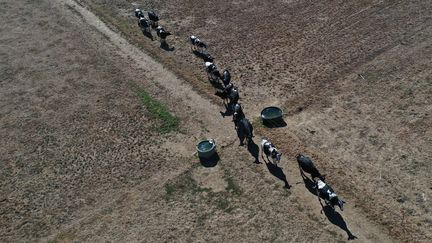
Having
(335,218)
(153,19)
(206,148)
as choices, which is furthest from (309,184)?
(153,19)

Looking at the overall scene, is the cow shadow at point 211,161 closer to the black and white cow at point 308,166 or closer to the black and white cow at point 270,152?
the black and white cow at point 270,152

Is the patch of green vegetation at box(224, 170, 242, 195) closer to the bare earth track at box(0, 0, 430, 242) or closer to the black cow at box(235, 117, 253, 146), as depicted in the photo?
the bare earth track at box(0, 0, 430, 242)

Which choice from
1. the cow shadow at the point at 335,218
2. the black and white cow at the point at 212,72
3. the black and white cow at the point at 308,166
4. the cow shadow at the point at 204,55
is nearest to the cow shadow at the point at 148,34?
the cow shadow at the point at 204,55

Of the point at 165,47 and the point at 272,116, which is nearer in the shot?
the point at 272,116

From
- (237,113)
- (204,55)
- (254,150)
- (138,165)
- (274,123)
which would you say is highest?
A: (237,113)

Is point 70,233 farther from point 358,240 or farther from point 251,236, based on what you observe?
point 358,240

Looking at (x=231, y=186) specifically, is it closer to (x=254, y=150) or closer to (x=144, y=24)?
(x=254, y=150)
